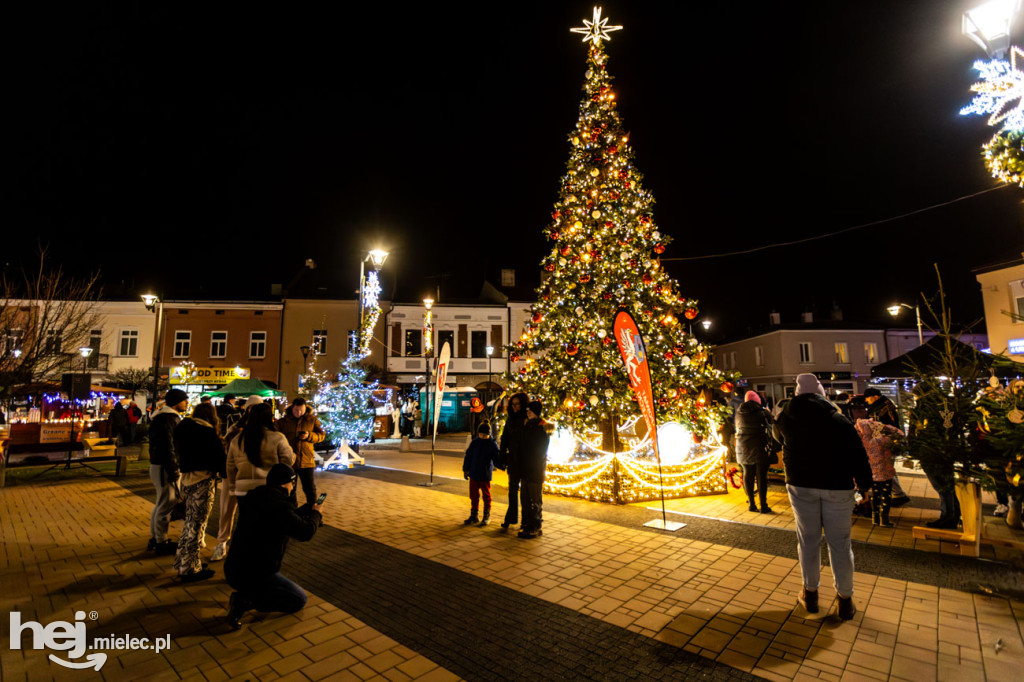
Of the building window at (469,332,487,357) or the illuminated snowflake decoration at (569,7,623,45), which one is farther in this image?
the building window at (469,332,487,357)

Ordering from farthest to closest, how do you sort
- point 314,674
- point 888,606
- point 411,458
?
point 411,458, point 888,606, point 314,674

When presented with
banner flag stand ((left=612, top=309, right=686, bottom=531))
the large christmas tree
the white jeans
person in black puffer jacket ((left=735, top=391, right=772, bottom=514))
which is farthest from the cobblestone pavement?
the large christmas tree

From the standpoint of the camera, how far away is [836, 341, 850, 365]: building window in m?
41.2

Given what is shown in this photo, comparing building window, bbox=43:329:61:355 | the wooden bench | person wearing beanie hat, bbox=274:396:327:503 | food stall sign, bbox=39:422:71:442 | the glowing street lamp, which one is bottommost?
the wooden bench

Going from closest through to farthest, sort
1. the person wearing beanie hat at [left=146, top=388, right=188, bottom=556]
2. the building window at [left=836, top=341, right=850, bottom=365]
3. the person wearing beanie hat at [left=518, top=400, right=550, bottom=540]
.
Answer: the person wearing beanie hat at [left=146, top=388, right=188, bottom=556], the person wearing beanie hat at [left=518, top=400, right=550, bottom=540], the building window at [left=836, top=341, right=850, bottom=365]

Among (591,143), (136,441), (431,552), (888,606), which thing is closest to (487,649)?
(431,552)

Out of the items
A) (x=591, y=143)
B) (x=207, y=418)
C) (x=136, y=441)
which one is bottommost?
(x=136, y=441)

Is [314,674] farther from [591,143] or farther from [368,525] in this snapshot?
[591,143]

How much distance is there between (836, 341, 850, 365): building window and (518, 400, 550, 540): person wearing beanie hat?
44.5 m

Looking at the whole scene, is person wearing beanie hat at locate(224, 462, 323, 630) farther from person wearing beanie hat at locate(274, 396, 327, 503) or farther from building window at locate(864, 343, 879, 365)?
building window at locate(864, 343, 879, 365)

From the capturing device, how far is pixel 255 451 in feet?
16.0

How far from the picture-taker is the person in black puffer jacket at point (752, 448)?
7.54 m

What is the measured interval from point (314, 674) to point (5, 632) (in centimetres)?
269

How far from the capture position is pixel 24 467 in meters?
14.2
